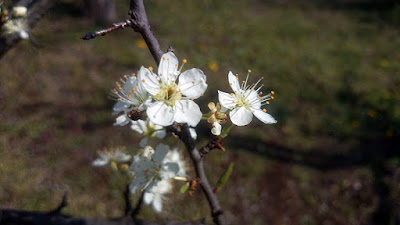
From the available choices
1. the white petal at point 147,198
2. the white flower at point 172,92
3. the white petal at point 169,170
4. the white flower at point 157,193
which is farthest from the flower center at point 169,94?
the white petal at point 147,198

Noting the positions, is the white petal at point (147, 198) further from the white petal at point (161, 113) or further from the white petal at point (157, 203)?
the white petal at point (161, 113)

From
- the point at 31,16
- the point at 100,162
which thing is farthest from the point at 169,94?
the point at 31,16

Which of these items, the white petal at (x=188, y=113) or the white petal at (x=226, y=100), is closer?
the white petal at (x=188, y=113)

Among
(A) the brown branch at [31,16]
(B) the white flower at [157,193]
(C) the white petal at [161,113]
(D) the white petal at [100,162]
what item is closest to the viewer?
(C) the white petal at [161,113]

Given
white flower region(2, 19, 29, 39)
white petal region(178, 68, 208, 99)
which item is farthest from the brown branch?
white petal region(178, 68, 208, 99)

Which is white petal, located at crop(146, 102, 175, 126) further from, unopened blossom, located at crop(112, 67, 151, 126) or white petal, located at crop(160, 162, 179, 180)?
white petal, located at crop(160, 162, 179, 180)

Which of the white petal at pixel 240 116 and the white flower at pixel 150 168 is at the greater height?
the white petal at pixel 240 116

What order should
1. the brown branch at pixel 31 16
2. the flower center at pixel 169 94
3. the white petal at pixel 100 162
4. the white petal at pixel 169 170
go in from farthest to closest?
the brown branch at pixel 31 16 → the white petal at pixel 100 162 → the white petal at pixel 169 170 → the flower center at pixel 169 94

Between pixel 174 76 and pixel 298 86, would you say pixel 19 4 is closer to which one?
pixel 174 76
